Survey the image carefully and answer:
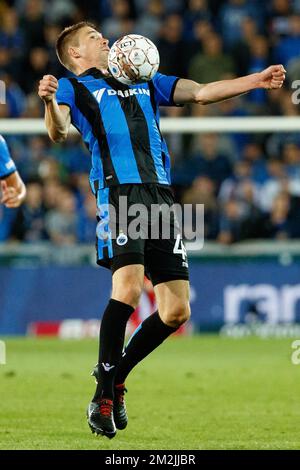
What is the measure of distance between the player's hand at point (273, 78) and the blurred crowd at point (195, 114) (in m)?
7.21

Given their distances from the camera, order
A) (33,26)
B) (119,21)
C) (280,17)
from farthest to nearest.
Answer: (33,26) → (119,21) → (280,17)

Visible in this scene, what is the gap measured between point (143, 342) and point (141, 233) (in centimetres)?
71

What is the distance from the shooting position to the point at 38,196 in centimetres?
1390

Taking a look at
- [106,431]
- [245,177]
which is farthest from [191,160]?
[106,431]

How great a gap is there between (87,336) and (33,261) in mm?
1158

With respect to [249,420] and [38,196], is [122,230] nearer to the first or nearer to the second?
[249,420]

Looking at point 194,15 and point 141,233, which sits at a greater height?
point 194,15

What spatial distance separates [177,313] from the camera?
21.9 feet

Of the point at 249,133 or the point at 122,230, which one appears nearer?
the point at 122,230

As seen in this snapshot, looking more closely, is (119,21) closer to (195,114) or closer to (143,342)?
(195,114)

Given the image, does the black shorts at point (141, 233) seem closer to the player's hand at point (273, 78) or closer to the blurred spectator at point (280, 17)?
the player's hand at point (273, 78)

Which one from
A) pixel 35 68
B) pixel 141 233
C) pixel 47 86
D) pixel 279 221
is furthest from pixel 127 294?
pixel 35 68

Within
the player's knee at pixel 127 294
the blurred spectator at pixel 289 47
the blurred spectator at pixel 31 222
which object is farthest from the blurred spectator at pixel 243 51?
the player's knee at pixel 127 294

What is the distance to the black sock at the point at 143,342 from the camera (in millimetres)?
6785
